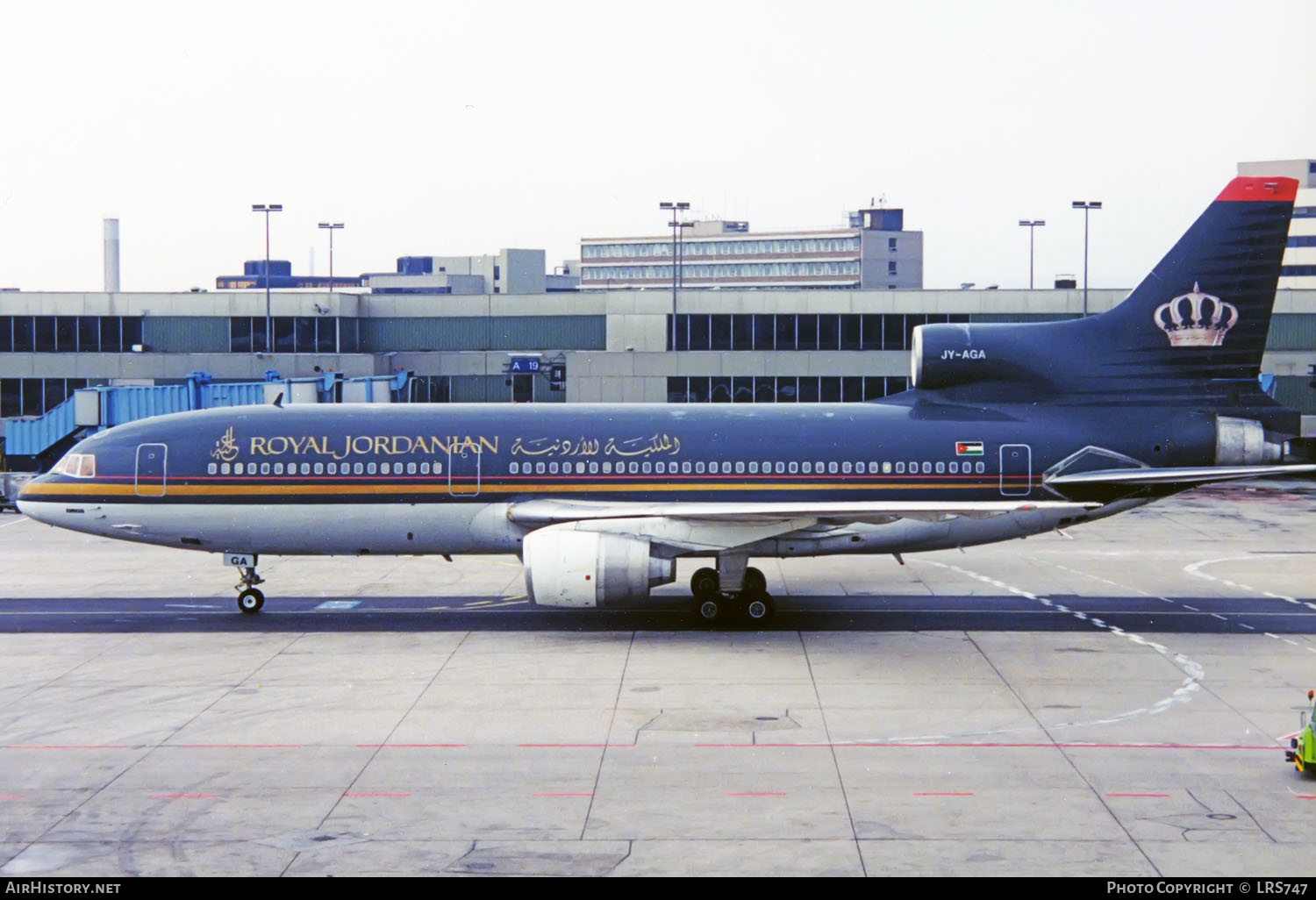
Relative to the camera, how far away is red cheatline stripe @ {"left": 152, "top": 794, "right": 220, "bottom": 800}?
20078 millimetres

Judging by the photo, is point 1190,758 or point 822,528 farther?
point 822,528

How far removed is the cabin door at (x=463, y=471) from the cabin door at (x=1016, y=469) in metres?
12.0

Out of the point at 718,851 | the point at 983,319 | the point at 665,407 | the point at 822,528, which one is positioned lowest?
the point at 718,851

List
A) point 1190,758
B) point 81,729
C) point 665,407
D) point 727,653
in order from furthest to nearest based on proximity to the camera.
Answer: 1. point 665,407
2. point 727,653
3. point 81,729
4. point 1190,758

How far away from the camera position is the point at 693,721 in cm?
2427

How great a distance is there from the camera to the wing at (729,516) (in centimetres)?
3073

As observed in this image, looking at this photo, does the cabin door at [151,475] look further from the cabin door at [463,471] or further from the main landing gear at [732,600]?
the main landing gear at [732,600]

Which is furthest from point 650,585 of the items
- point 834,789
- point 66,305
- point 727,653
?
point 66,305

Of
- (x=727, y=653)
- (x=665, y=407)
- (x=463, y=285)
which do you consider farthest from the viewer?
(x=463, y=285)

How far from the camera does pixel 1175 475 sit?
3269 cm

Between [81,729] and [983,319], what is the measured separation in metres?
54.1

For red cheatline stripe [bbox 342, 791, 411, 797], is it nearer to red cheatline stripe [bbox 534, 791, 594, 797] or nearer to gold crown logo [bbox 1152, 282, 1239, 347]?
red cheatline stripe [bbox 534, 791, 594, 797]

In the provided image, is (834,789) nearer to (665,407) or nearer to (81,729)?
(81,729)

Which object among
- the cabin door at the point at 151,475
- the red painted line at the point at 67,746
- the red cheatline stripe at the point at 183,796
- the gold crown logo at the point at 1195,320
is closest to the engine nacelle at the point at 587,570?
the cabin door at the point at 151,475
